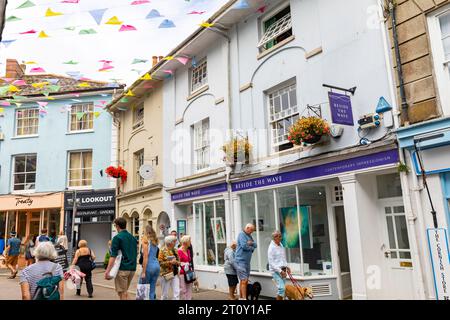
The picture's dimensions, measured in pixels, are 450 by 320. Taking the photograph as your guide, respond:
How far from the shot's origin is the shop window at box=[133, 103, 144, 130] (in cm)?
1805

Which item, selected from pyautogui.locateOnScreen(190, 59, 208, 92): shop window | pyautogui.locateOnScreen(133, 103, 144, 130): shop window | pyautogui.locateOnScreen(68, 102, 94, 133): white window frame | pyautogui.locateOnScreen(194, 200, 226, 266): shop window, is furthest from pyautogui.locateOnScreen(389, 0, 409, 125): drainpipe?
pyautogui.locateOnScreen(68, 102, 94, 133): white window frame

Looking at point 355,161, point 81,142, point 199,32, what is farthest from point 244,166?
point 81,142

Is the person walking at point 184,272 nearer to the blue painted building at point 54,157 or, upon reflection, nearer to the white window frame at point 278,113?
the white window frame at point 278,113

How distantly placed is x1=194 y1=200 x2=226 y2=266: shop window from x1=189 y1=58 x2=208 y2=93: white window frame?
431cm

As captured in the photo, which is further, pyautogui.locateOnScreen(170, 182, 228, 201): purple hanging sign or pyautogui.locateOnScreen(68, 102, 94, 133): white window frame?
pyautogui.locateOnScreen(68, 102, 94, 133): white window frame

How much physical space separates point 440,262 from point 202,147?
8.51m

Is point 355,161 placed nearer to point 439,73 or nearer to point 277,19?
point 439,73

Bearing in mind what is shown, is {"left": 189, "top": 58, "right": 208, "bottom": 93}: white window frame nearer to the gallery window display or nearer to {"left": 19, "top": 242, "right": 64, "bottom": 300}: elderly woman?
the gallery window display

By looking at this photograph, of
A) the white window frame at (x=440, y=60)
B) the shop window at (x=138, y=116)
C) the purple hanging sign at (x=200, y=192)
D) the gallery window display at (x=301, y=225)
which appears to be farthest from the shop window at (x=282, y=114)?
the shop window at (x=138, y=116)

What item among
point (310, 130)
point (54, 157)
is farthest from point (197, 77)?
point (54, 157)

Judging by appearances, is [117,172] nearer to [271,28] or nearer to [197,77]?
[197,77]

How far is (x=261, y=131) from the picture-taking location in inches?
423

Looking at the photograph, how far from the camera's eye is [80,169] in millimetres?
21188
